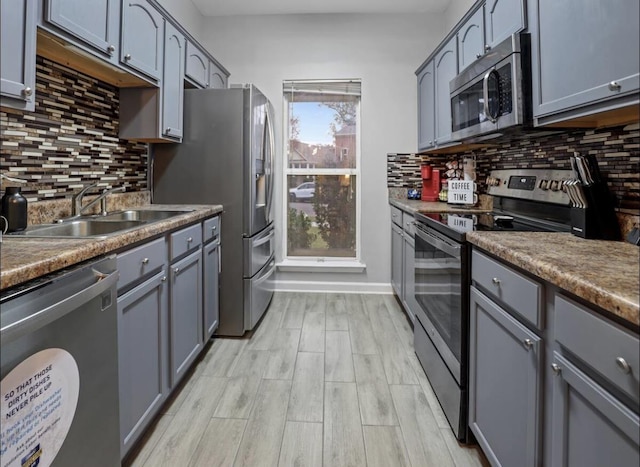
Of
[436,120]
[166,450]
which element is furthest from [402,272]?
[166,450]

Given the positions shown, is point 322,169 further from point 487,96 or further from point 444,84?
point 487,96

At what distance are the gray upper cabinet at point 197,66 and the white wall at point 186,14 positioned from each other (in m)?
Result: 0.50

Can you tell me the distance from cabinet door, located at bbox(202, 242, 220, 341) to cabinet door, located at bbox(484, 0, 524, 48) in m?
1.99

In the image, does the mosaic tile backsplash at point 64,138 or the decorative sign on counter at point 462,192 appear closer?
the mosaic tile backsplash at point 64,138

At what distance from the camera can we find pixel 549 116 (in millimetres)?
1583

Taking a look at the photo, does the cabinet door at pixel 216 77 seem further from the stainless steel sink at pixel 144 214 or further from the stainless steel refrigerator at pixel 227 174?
the stainless steel sink at pixel 144 214

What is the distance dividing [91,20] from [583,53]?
1.91 meters

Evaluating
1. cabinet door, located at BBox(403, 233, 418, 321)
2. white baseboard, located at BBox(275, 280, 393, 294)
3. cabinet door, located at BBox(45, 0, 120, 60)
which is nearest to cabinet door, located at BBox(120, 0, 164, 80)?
cabinet door, located at BBox(45, 0, 120, 60)

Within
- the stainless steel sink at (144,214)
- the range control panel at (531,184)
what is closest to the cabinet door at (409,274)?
the range control panel at (531,184)

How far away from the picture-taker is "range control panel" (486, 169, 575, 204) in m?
1.86

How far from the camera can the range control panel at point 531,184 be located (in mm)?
1863

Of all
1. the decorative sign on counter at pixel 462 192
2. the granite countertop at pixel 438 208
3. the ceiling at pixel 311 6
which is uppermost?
the ceiling at pixel 311 6

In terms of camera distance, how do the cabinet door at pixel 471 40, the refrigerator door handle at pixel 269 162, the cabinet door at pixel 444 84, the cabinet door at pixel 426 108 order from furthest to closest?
the cabinet door at pixel 426 108 → the refrigerator door handle at pixel 269 162 → the cabinet door at pixel 444 84 → the cabinet door at pixel 471 40

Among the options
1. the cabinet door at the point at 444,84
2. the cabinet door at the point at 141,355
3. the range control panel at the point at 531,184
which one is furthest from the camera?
the cabinet door at the point at 444,84
